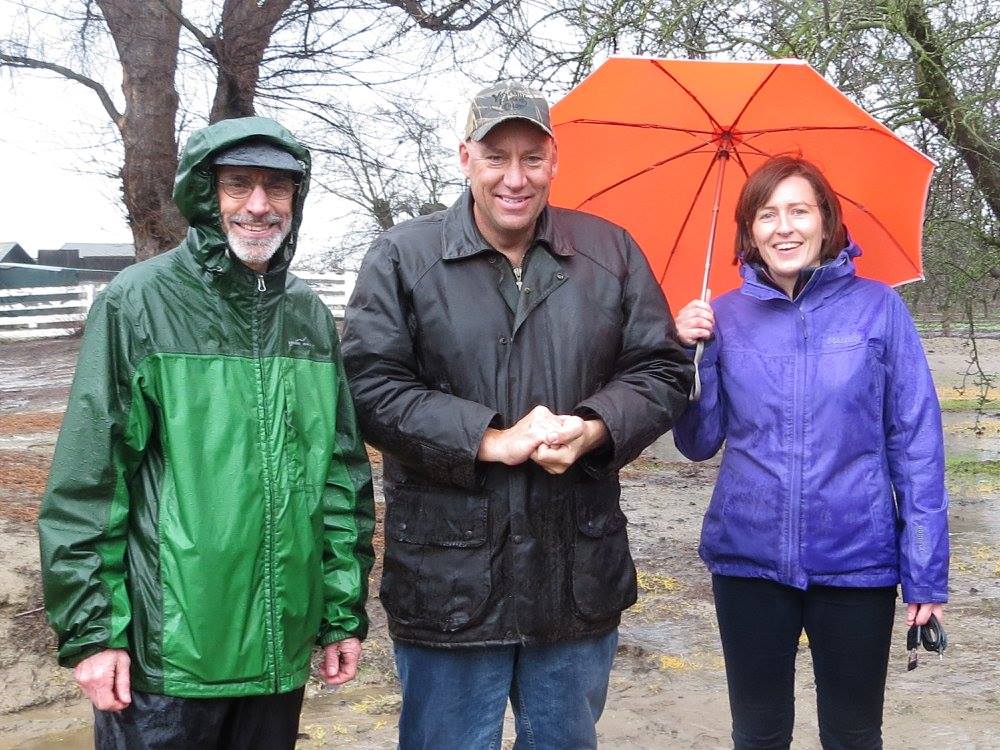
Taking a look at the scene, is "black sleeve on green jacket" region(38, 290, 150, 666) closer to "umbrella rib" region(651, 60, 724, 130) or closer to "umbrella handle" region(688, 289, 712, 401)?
"umbrella handle" region(688, 289, 712, 401)

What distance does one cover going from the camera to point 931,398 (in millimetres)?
2807

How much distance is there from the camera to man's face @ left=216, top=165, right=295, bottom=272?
2453 mm

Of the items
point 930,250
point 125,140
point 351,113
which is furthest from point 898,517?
point 125,140

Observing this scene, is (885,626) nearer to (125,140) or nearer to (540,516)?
(540,516)

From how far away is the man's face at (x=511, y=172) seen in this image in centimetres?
265

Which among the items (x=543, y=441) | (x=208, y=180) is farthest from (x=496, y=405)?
(x=208, y=180)

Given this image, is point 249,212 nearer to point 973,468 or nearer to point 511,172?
point 511,172

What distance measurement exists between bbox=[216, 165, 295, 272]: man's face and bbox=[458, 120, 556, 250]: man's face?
1.65ft

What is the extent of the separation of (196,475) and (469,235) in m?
0.89

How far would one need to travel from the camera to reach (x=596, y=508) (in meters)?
2.71

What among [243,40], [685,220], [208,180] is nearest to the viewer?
[208,180]

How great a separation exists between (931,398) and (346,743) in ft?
8.48

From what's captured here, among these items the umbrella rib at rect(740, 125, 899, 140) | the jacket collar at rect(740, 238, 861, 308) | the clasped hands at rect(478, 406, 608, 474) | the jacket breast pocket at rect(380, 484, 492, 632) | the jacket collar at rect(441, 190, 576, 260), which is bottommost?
the jacket breast pocket at rect(380, 484, 492, 632)

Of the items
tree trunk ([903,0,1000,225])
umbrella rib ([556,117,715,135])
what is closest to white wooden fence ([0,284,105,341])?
tree trunk ([903,0,1000,225])
